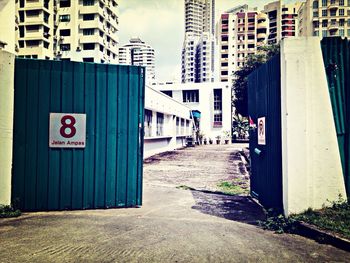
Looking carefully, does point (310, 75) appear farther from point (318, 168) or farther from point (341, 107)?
point (318, 168)

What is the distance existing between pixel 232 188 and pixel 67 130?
214 inches

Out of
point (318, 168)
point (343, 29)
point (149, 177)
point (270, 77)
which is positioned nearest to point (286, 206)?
point (318, 168)

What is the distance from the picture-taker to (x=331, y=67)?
197 inches

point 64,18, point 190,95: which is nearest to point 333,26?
point 190,95

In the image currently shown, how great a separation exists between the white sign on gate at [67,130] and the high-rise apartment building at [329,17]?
7401 centimetres

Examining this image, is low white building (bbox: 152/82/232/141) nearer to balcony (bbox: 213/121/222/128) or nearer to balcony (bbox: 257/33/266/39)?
balcony (bbox: 213/121/222/128)

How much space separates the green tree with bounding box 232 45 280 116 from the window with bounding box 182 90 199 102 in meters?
14.5

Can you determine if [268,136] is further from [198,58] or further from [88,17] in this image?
[198,58]

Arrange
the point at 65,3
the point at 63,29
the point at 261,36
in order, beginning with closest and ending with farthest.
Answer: the point at 65,3
the point at 63,29
the point at 261,36

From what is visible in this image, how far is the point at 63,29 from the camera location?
163ft

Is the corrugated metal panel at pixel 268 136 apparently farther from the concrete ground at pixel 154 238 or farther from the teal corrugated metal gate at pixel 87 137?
the teal corrugated metal gate at pixel 87 137

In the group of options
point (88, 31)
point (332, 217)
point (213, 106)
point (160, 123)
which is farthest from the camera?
point (88, 31)

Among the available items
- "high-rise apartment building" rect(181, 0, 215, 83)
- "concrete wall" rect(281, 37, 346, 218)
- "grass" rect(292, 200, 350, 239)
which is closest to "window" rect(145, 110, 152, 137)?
"concrete wall" rect(281, 37, 346, 218)

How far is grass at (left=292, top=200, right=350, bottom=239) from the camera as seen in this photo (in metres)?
4.07
